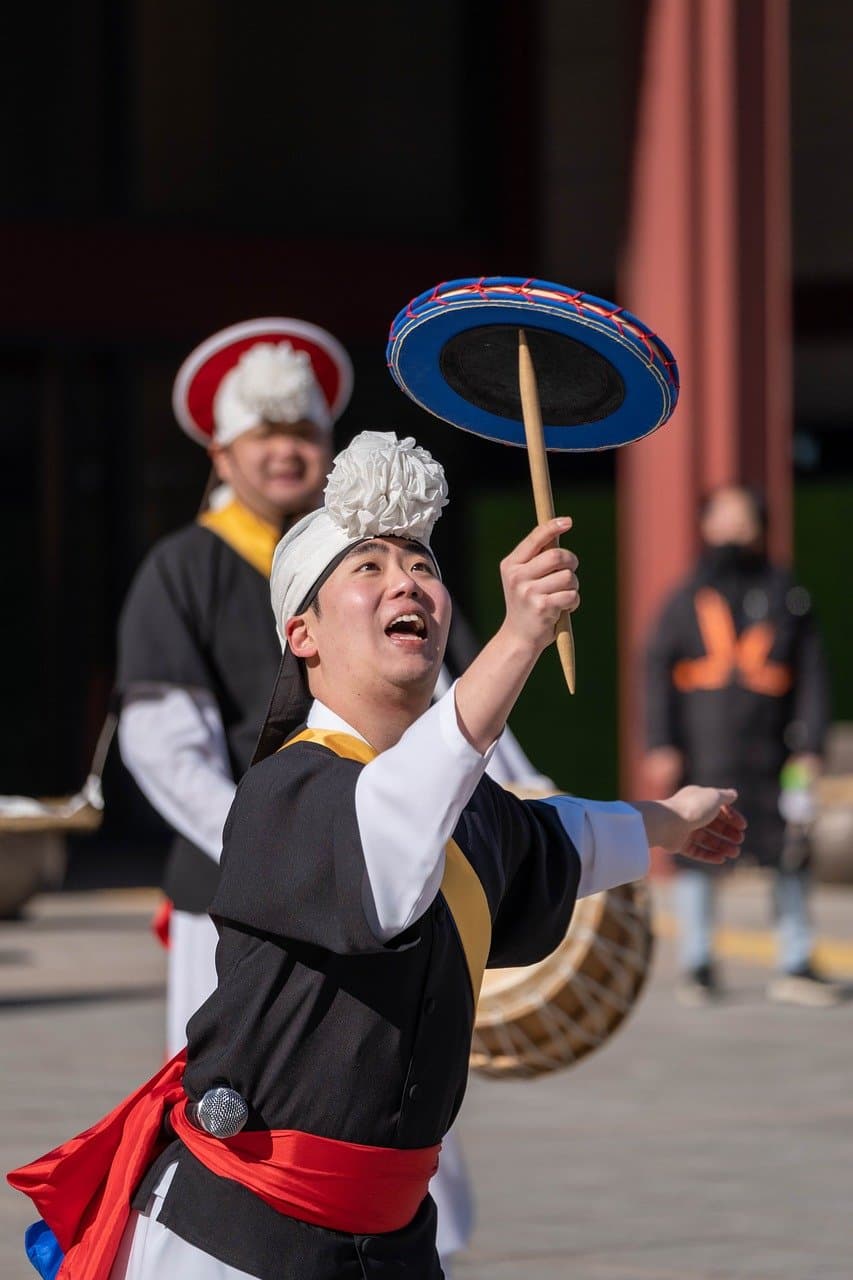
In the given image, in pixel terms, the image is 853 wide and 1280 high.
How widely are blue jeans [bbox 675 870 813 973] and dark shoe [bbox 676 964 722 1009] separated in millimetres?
28

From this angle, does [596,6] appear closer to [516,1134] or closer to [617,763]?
[617,763]

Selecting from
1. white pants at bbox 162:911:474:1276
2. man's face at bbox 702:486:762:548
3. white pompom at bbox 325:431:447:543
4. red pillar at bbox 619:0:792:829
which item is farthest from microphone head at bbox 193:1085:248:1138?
A: red pillar at bbox 619:0:792:829

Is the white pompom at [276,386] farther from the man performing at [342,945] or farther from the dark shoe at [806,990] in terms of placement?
the dark shoe at [806,990]

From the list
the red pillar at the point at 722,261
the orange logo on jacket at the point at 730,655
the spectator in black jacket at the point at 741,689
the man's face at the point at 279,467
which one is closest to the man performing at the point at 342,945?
the man's face at the point at 279,467

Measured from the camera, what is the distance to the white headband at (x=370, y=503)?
2.80 metres

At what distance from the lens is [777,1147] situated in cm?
645

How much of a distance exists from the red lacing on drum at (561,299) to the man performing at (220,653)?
1642 millimetres

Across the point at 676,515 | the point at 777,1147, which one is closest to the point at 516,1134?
the point at 777,1147

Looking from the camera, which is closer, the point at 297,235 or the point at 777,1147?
the point at 777,1147

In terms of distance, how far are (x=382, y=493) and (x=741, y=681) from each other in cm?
689

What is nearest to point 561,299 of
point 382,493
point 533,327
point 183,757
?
point 533,327

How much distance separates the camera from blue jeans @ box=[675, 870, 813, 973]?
9266mm

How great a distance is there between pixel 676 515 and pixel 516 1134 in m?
8.02

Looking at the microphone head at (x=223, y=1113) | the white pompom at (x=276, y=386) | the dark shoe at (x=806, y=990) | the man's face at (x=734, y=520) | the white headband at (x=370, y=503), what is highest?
the white pompom at (x=276, y=386)
